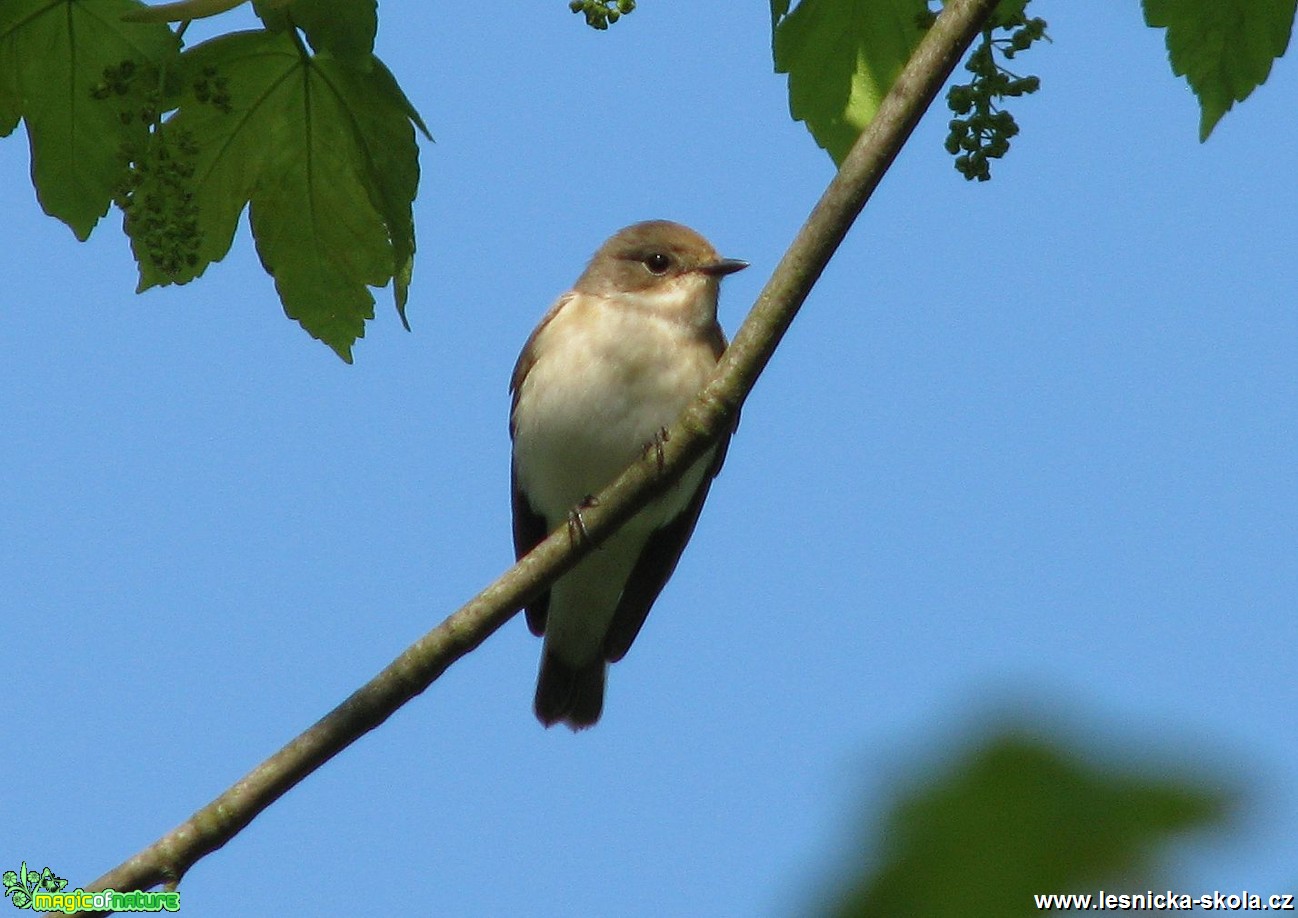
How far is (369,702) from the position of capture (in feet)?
11.2

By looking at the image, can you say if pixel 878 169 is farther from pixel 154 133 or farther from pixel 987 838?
pixel 987 838

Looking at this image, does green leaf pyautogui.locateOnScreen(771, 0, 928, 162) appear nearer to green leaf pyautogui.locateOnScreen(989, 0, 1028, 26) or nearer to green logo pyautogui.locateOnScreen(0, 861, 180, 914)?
green leaf pyautogui.locateOnScreen(989, 0, 1028, 26)

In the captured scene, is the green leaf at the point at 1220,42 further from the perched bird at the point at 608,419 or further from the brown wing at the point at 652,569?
the brown wing at the point at 652,569

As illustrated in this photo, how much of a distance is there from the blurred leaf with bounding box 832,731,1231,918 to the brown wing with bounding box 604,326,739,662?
17.6 ft

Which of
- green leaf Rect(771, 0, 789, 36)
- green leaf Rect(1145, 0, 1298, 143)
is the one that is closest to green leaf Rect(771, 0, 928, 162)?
green leaf Rect(771, 0, 789, 36)

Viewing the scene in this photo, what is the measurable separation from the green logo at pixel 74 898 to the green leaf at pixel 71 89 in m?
1.44

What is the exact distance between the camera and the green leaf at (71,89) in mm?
3592

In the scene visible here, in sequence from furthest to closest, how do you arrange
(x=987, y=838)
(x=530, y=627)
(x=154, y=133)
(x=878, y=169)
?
(x=530, y=627) → (x=154, y=133) → (x=878, y=169) → (x=987, y=838)

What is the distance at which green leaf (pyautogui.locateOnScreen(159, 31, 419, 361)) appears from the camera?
382cm

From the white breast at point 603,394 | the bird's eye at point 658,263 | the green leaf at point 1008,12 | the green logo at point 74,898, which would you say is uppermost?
the bird's eye at point 658,263

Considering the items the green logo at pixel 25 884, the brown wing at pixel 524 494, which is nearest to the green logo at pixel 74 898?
the green logo at pixel 25 884

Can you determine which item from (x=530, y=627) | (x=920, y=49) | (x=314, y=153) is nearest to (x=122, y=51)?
(x=314, y=153)

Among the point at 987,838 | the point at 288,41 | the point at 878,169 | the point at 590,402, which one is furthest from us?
the point at 590,402

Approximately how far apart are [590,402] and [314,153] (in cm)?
235
